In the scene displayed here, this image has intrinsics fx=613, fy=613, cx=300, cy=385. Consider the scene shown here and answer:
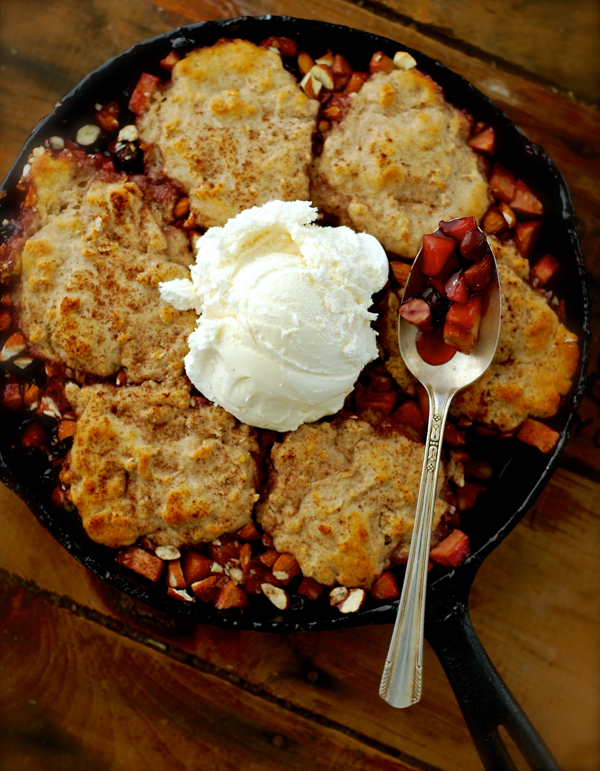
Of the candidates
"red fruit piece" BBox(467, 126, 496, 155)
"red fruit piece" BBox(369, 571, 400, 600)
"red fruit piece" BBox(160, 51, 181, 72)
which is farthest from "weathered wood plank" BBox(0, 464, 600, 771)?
"red fruit piece" BBox(160, 51, 181, 72)

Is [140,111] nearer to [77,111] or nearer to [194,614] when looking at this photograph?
[77,111]

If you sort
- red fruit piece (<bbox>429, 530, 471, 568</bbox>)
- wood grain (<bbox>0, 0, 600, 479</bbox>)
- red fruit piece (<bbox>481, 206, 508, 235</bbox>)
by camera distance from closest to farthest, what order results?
red fruit piece (<bbox>429, 530, 471, 568</bbox>) → red fruit piece (<bbox>481, 206, 508, 235</bbox>) → wood grain (<bbox>0, 0, 600, 479</bbox>)

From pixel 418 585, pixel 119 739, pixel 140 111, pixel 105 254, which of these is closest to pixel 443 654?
pixel 418 585

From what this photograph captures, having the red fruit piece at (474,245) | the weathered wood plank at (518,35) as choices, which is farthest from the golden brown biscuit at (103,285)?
the weathered wood plank at (518,35)

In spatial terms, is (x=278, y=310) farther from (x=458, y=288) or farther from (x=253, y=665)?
(x=253, y=665)

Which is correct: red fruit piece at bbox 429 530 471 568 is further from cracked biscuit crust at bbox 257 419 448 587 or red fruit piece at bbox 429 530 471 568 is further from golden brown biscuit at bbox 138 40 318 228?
golden brown biscuit at bbox 138 40 318 228

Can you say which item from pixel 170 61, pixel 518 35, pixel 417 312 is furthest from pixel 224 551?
pixel 518 35

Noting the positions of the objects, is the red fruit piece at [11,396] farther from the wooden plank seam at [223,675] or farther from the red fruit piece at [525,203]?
the red fruit piece at [525,203]
